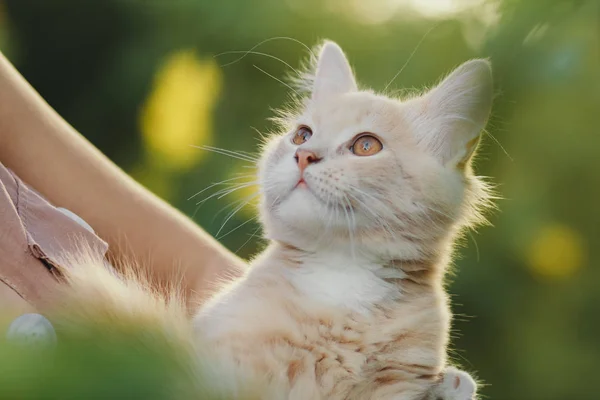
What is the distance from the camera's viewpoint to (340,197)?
0.73 m

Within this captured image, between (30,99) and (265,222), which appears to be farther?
(30,99)

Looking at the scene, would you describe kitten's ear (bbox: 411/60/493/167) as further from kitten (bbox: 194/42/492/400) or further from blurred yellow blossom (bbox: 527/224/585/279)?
blurred yellow blossom (bbox: 527/224/585/279)

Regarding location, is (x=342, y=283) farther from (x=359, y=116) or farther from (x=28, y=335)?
(x=28, y=335)

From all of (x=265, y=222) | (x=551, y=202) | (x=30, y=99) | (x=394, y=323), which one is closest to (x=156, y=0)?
(x=551, y=202)

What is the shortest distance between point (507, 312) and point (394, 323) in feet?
5.80

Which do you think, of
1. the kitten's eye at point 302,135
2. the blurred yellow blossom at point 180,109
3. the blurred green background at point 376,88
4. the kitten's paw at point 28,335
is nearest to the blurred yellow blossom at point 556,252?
the blurred green background at point 376,88

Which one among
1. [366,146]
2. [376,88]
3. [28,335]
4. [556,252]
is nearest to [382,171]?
[366,146]

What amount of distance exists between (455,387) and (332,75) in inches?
18.4

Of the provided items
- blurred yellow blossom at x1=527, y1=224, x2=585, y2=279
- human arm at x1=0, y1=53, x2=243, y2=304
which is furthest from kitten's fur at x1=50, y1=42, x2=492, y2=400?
blurred yellow blossom at x1=527, y1=224, x2=585, y2=279

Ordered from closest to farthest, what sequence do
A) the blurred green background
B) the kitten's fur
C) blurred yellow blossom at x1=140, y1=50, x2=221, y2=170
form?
the kitten's fur
the blurred green background
blurred yellow blossom at x1=140, y1=50, x2=221, y2=170

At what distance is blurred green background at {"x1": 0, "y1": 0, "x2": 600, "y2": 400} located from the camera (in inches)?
88.8

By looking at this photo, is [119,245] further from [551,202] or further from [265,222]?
[551,202]

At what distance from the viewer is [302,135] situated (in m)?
0.85

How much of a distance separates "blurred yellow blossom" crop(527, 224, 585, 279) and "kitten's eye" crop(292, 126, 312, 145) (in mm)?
1614
